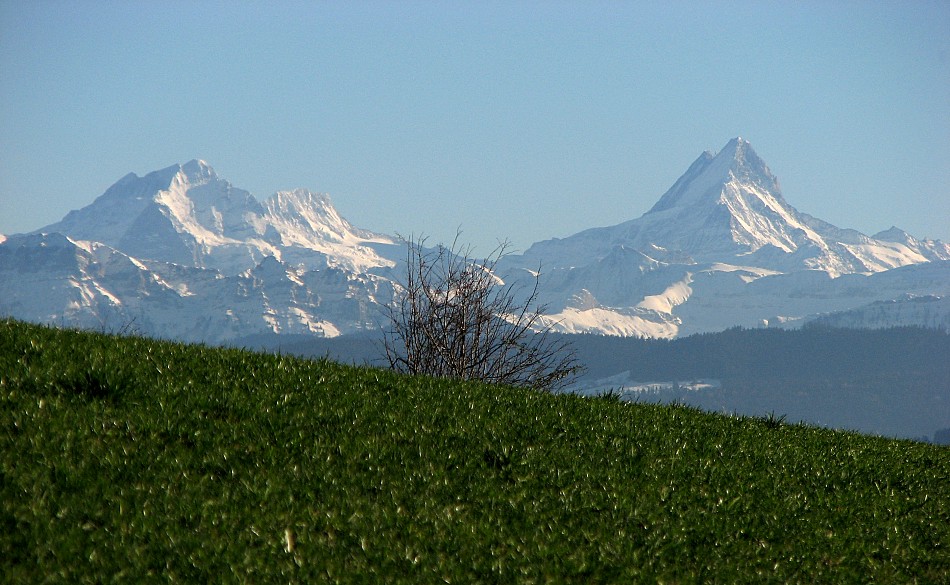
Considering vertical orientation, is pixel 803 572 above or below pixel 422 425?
below

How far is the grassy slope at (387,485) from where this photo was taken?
8531mm

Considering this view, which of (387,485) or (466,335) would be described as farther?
(466,335)

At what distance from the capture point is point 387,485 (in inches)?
399

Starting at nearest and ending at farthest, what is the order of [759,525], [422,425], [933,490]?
[759,525] → [422,425] → [933,490]

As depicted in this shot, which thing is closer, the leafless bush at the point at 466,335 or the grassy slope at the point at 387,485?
the grassy slope at the point at 387,485

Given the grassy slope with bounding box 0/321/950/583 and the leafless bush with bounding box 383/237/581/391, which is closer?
the grassy slope with bounding box 0/321/950/583

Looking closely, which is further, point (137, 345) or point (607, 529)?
point (137, 345)

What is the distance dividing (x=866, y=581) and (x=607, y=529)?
2514 mm

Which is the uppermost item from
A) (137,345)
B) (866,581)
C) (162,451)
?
(137,345)

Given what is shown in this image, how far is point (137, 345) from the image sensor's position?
1291cm

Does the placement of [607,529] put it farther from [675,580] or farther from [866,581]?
[866,581]

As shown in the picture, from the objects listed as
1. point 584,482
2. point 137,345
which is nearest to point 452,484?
point 584,482

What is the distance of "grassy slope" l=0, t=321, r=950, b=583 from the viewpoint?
8531mm

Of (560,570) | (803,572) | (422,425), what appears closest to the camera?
(560,570)
